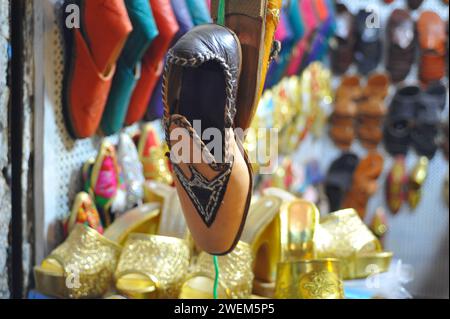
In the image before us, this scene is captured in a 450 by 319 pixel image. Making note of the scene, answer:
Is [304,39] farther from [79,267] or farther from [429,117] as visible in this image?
[79,267]

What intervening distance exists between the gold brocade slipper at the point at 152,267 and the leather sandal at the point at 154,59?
0.34 m

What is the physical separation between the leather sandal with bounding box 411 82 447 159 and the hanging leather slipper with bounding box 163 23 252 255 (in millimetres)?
2015

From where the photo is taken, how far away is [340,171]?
9.27ft

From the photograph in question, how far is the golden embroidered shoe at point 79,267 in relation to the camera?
1069 millimetres

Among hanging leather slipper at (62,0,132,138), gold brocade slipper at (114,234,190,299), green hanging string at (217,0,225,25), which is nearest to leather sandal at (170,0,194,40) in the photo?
hanging leather slipper at (62,0,132,138)

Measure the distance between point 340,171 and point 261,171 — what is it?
36.0 inches

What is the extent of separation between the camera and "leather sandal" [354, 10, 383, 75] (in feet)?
8.93

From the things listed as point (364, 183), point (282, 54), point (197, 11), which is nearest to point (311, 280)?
point (197, 11)

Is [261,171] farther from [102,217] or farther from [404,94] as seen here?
[404,94]

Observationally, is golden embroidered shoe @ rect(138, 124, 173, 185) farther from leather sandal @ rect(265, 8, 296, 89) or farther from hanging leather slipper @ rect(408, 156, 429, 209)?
hanging leather slipper @ rect(408, 156, 429, 209)

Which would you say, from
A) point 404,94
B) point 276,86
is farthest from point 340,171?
point 276,86
